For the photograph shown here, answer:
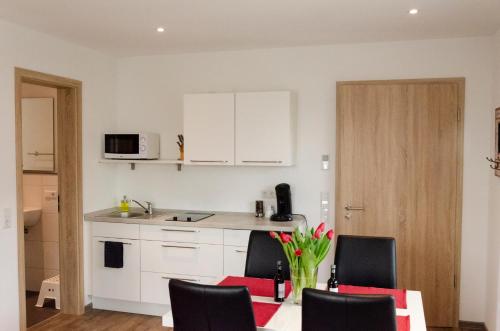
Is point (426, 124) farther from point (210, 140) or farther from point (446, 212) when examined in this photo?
point (210, 140)

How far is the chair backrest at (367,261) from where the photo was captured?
9.45 feet

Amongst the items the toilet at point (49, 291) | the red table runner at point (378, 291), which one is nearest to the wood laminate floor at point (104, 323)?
the toilet at point (49, 291)

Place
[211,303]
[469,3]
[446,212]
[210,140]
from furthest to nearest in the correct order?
[210,140] → [446,212] → [469,3] → [211,303]

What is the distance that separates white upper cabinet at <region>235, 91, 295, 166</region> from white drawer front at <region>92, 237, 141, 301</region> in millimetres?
1332

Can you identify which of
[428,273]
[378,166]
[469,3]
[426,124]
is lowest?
[428,273]

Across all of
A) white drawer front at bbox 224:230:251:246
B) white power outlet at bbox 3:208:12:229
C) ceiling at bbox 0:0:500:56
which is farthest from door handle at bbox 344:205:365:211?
white power outlet at bbox 3:208:12:229

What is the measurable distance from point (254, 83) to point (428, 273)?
233 centimetres

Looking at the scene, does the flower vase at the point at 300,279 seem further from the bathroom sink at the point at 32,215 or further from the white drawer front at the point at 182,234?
the bathroom sink at the point at 32,215

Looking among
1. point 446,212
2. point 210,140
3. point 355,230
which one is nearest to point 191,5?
→ point 210,140

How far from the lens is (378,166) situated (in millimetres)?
4125

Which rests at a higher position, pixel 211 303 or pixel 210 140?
pixel 210 140

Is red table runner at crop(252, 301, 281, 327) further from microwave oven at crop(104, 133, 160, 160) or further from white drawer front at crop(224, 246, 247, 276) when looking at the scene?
microwave oven at crop(104, 133, 160, 160)

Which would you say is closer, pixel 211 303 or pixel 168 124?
Result: pixel 211 303

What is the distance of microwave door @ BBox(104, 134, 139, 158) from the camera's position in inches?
178
